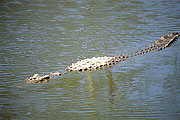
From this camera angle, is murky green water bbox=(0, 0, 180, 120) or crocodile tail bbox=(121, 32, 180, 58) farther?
crocodile tail bbox=(121, 32, 180, 58)

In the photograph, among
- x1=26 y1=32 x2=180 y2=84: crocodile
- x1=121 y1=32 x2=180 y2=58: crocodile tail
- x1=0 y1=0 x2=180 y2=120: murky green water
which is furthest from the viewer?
x1=121 y1=32 x2=180 y2=58: crocodile tail

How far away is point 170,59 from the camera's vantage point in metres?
8.21

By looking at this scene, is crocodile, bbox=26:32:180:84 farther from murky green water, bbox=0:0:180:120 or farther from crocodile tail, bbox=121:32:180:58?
murky green water, bbox=0:0:180:120

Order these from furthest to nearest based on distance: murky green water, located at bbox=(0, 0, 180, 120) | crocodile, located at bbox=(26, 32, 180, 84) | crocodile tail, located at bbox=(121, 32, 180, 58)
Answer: crocodile tail, located at bbox=(121, 32, 180, 58) < crocodile, located at bbox=(26, 32, 180, 84) < murky green water, located at bbox=(0, 0, 180, 120)

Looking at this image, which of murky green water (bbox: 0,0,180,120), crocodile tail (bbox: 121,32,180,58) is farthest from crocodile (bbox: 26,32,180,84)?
murky green water (bbox: 0,0,180,120)

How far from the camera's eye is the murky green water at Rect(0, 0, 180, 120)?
5.66 meters

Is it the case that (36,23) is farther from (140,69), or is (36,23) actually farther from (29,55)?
(140,69)

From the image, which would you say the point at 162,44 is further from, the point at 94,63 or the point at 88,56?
the point at 94,63

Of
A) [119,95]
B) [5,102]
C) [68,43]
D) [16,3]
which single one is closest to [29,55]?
[68,43]

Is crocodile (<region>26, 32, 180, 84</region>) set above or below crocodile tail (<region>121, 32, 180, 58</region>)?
below

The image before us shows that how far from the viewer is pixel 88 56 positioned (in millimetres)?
8516

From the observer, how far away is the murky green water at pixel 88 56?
5664 mm

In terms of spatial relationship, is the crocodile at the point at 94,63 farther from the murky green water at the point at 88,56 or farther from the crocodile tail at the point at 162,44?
the murky green water at the point at 88,56

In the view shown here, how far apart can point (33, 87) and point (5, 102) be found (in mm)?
801
